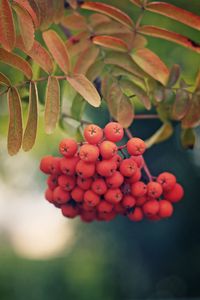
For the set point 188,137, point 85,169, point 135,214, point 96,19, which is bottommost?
point 135,214

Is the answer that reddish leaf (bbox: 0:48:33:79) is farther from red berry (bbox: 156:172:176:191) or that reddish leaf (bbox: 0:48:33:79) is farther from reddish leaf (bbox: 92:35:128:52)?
red berry (bbox: 156:172:176:191)

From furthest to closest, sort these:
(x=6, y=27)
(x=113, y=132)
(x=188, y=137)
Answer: (x=188, y=137) → (x=113, y=132) → (x=6, y=27)

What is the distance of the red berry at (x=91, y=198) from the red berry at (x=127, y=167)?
3.7 inches

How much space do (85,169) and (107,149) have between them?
0.25 ft

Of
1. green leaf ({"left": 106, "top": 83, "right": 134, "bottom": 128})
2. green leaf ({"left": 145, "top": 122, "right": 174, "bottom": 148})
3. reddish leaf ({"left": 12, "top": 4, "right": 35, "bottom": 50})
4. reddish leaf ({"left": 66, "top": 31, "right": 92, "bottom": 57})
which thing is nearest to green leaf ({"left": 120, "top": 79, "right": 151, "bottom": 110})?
green leaf ({"left": 106, "top": 83, "right": 134, "bottom": 128})

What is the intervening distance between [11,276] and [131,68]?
762 centimetres

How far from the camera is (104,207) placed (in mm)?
1692

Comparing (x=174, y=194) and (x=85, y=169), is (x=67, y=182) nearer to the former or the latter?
(x=85, y=169)

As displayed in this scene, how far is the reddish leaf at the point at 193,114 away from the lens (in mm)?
1908

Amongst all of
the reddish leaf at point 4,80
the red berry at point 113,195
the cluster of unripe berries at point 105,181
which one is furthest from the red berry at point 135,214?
the reddish leaf at point 4,80

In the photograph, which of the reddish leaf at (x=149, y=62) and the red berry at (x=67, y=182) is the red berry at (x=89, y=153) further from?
the reddish leaf at (x=149, y=62)

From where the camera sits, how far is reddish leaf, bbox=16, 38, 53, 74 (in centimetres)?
157

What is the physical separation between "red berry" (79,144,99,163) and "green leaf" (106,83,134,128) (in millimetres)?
258

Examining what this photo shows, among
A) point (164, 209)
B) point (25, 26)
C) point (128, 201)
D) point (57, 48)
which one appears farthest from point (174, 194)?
point (25, 26)
